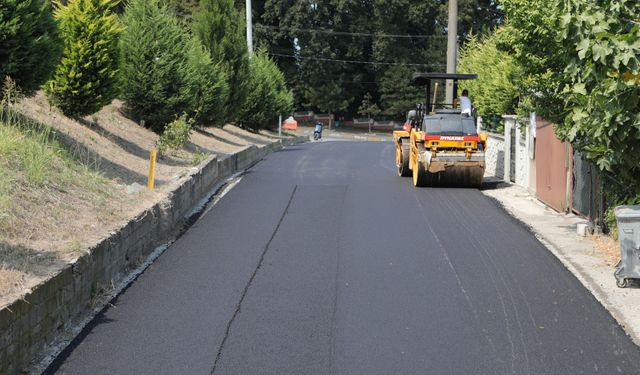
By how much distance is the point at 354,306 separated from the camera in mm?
8461

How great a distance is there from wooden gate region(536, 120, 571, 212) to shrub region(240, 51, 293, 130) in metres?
23.9

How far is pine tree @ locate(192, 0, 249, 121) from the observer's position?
34.2 m

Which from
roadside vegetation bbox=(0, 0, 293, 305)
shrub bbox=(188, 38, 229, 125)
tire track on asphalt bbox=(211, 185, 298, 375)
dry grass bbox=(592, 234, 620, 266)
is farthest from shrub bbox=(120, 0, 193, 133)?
dry grass bbox=(592, 234, 620, 266)

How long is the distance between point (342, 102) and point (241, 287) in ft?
226

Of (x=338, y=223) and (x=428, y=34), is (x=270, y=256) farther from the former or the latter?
(x=428, y=34)

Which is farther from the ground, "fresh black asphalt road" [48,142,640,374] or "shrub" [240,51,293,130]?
"shrub" [240,51,293,130]

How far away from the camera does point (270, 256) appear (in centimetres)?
1094

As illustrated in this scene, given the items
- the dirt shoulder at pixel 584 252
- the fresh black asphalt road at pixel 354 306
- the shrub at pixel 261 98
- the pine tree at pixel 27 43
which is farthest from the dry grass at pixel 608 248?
the shrub at pixel 261 98

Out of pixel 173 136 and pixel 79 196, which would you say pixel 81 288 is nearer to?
pixel 79 196

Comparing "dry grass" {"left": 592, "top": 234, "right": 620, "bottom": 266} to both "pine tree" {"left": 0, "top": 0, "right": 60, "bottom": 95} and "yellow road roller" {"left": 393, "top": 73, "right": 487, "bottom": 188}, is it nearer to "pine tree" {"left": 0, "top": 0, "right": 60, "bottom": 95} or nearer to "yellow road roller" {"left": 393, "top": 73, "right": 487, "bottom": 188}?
"yellow road roller" {"left": 393, "top": 73, "right": 487, "bottom": 188}

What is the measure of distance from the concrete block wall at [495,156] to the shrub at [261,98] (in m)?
17.4

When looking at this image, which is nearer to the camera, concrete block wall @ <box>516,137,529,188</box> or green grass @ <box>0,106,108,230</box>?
green grass @ <box>0,106,108,230</box>

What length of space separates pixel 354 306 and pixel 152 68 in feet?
49.9

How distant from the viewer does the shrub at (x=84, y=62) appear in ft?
57.0
